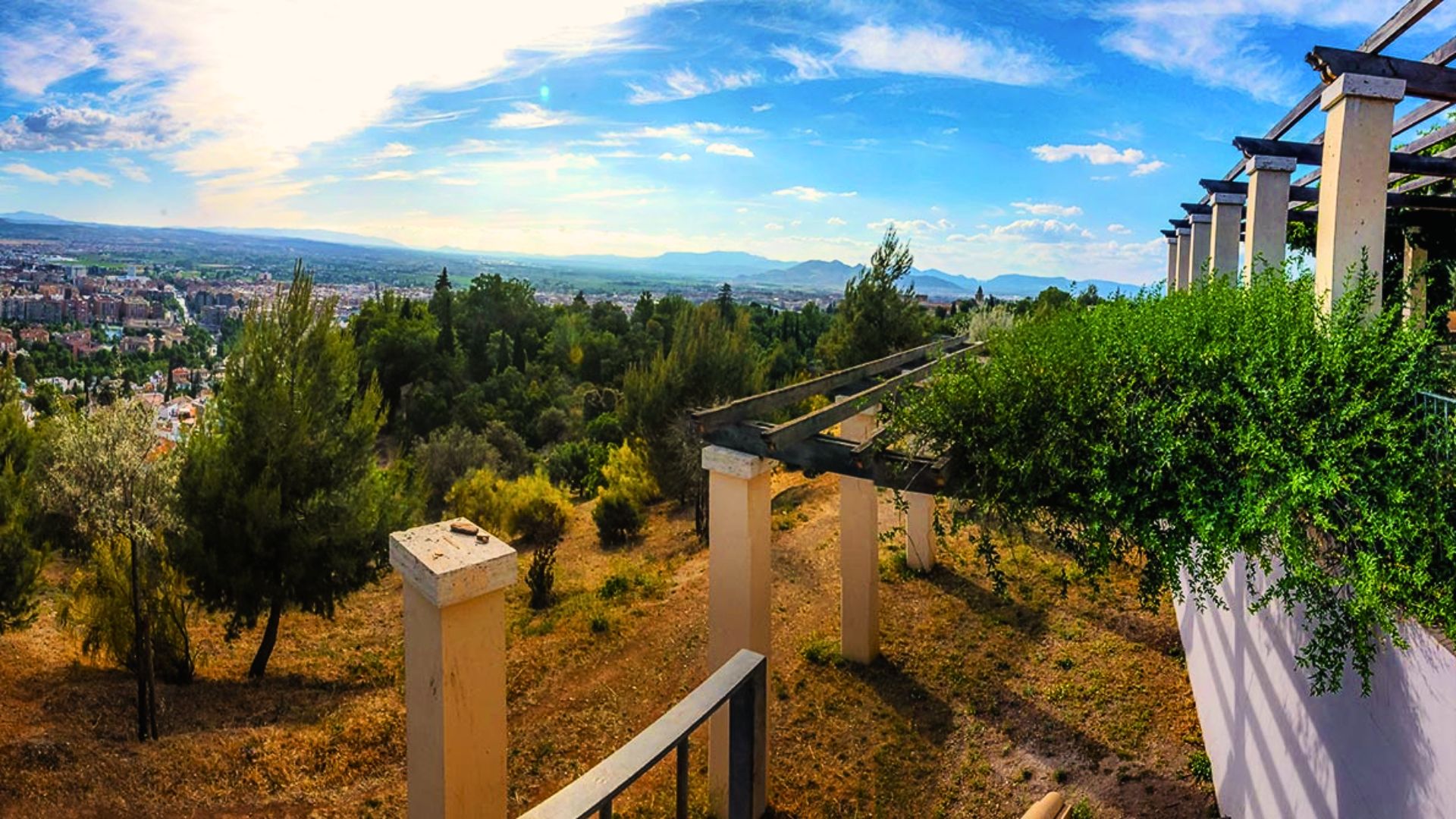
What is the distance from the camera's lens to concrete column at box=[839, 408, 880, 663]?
768 cm

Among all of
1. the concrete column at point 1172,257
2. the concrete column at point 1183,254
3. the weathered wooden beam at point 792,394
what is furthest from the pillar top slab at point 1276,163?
the concrete column at point 1172,257

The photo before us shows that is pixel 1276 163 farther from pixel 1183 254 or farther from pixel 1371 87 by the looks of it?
pixel 1183 254

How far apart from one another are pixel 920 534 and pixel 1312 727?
21.1 ft

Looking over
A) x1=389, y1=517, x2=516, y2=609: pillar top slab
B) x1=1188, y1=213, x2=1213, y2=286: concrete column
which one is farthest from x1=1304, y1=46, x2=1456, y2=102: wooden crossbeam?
x1=1188, y1=213, x2=1213, y2=286: concrete column

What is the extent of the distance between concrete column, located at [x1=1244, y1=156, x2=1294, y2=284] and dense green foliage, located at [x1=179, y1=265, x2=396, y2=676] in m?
9.41

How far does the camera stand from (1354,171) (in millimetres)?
4668

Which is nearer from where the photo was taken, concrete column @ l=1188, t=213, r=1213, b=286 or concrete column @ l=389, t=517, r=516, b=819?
concrete column @ l=389, t=517, r=516, b=819

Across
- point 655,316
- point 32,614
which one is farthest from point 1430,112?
point 655,316

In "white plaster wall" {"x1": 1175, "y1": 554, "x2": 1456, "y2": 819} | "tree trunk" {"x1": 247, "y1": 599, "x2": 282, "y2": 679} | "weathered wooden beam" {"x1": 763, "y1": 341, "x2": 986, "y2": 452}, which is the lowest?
"tree trunk" {"x1": 247, "y1": 599, "x2": 282, "y2": 679}

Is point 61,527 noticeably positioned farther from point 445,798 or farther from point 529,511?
point 445,798

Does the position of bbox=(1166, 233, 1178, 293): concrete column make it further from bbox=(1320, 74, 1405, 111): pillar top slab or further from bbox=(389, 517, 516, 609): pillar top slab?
bbox=(389, 517, 516, 609): pillar top slab

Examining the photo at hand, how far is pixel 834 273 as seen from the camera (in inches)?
3570

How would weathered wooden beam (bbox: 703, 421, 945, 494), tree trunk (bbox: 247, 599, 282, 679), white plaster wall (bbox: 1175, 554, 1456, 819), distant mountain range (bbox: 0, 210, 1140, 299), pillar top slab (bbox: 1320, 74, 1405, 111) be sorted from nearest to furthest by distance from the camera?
white plaster wall (bbox: 1175, 554, 1456, 819) < weathered wooden beam (bbox: 703, 421, 945, 494) < pillar top slab (bbox: 1320, 74, 1405, 111) < tree trunk (bbox: 247, 599, 282, 679) < distant mountain range (bbox: 0, 210, 1140, 299)

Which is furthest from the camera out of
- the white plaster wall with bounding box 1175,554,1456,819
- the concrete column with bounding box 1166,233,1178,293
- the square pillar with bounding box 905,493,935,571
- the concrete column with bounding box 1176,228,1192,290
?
the concrete column with bounding box 1166,233,1178,293
